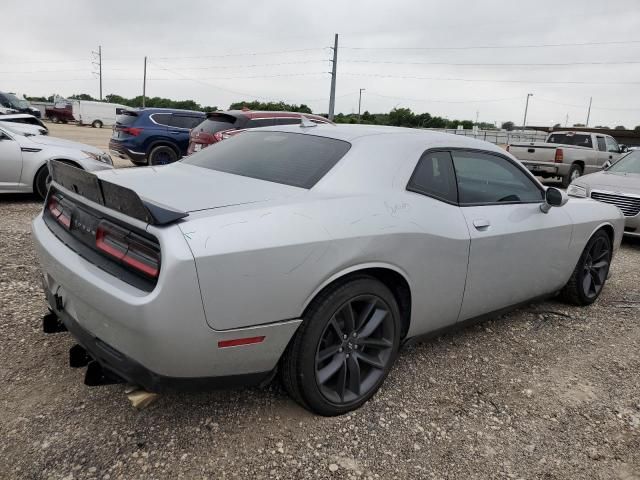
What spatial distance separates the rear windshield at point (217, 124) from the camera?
9.61 m

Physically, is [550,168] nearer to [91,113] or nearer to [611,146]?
[611,146]

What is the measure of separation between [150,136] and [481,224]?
10501mm

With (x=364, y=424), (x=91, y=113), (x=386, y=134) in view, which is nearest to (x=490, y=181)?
(x=386, y=134)

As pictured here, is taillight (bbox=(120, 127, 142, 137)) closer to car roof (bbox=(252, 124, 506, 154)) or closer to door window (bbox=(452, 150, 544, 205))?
car roof (bbox=(252, 124, 506, 154))

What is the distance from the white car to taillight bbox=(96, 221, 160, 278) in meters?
5.50

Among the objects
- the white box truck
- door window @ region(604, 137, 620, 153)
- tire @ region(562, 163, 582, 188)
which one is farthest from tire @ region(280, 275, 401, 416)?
the white box truck

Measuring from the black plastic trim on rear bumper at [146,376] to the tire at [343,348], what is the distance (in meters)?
0.18

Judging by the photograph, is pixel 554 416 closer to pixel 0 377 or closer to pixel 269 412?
pixel 269 412

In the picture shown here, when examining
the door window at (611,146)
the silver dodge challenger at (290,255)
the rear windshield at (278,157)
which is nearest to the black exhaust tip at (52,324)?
the silver dodge challenger at (290,255)

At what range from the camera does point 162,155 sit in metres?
12.3

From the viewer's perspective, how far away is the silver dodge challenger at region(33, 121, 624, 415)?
6.65ft

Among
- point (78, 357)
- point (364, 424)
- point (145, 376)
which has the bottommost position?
point (364, 424)

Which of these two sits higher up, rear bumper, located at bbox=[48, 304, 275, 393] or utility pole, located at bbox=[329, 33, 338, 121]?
utility pole, located at bbox=[329, 33, 338, 121]

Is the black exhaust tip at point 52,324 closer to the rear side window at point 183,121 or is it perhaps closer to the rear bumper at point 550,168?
the rear side window at point 183,121
